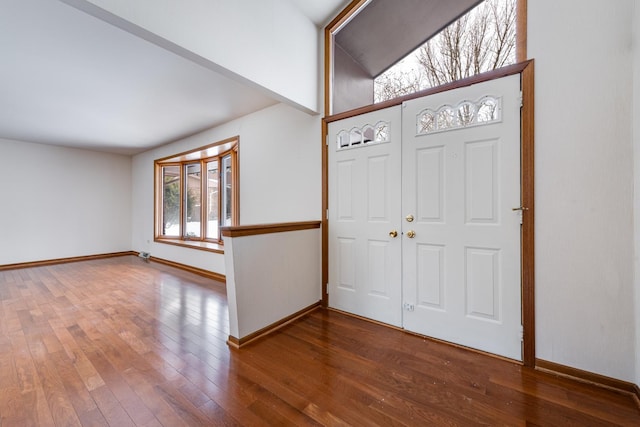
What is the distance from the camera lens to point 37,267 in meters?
4.83

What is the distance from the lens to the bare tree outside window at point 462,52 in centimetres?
193

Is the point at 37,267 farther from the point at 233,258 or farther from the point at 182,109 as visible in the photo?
the point at 233,258

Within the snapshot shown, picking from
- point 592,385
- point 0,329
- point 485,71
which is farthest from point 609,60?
point 0,329

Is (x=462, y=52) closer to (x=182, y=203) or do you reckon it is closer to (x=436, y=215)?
(x=436, y=215)

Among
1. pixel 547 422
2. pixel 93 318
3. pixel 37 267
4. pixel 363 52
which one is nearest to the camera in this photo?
pixel 547 422

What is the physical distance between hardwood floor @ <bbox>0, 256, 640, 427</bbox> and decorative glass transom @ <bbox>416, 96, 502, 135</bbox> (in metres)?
1.76

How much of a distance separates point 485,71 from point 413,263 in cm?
161

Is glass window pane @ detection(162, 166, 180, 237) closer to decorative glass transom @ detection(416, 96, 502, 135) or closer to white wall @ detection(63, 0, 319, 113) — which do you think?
white wall @ detection(63, 0, 319, 113)

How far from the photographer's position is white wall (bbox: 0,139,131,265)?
472 centimetres

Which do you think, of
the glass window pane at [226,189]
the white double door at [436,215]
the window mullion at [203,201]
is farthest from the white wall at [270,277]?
the window mullion at [203,201]

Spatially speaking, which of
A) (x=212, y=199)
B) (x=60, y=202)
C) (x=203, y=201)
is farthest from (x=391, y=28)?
(x=60, y=202)

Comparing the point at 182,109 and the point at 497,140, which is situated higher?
the point at 182,109

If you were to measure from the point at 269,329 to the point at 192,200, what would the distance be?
3.83m

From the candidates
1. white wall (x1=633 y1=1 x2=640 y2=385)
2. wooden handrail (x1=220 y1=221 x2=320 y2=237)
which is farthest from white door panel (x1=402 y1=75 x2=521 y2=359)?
wooden handrail (x1=220 y1=221 x2=320 y2=237)
